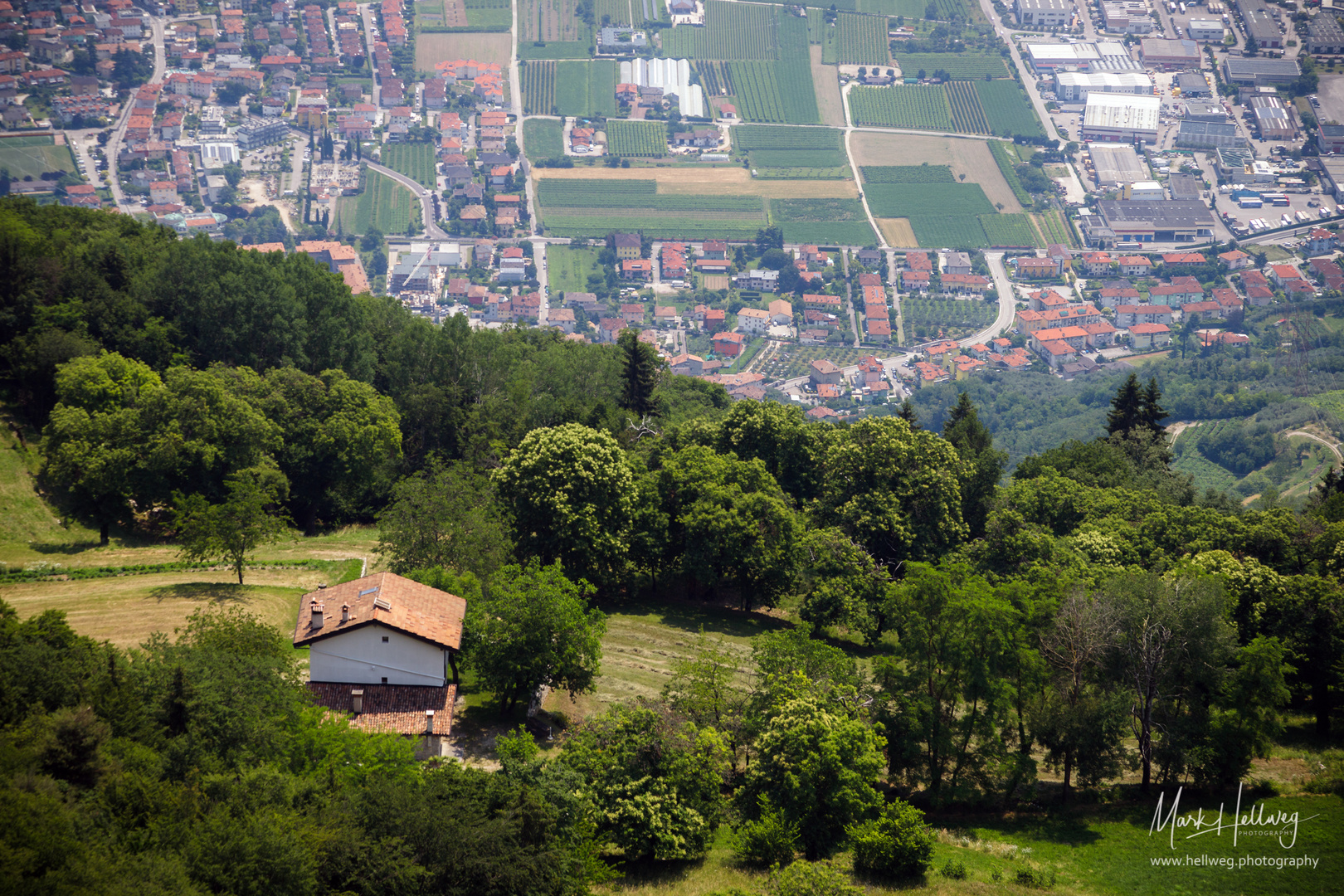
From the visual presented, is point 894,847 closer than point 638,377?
Yes

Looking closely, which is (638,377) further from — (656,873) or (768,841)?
(656,873)

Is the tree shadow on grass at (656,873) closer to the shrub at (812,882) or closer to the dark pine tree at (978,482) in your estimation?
A: the shrub at (812,882)

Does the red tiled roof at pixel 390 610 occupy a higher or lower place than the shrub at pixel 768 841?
higher

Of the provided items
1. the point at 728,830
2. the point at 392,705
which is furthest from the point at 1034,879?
the point at 392,705

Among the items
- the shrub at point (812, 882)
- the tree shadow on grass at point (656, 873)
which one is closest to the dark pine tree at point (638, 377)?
the tree shadow on grass at point (656, 873)

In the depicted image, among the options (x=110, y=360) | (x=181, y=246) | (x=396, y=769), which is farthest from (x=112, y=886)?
(x=181, y=246)
